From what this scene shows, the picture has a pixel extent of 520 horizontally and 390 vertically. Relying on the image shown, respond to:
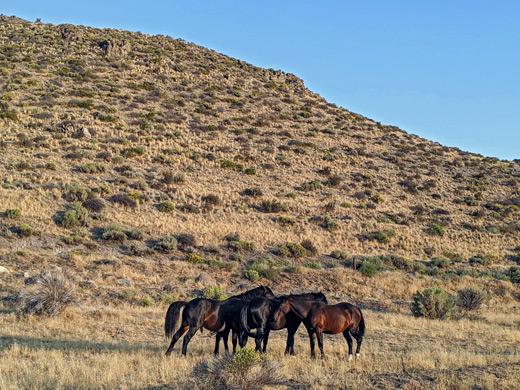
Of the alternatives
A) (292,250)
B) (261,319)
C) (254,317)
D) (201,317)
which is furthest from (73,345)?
(292,250)

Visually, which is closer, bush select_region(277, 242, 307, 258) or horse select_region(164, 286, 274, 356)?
horse select_region(164, 286, 274, 356)

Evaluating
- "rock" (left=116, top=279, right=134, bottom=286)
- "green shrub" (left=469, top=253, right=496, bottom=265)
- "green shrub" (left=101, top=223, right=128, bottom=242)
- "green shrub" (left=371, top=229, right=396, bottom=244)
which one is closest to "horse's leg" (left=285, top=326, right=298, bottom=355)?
"rock" (left=116, top=279, right=134, bottom=286)

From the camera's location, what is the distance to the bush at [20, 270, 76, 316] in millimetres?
13422

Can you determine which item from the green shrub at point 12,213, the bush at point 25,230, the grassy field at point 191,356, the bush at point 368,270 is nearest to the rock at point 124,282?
the grassy field at point 191,356

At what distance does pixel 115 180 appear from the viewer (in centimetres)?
3506

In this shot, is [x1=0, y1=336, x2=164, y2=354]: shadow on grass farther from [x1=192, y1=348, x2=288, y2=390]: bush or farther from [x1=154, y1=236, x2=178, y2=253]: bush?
[x1=154, y1=236, x2=178, y2=253]: bush

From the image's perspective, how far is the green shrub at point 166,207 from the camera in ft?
105

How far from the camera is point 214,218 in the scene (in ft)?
106

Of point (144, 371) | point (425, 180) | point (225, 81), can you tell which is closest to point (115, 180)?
point (144, 371)

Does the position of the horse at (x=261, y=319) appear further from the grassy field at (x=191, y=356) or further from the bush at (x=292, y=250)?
the bush at (x=292, y=250)

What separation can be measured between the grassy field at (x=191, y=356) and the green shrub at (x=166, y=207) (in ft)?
54.4

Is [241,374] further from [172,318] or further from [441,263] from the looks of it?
[441,263]

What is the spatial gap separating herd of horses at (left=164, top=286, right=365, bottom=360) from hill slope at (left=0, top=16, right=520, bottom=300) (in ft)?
47.8

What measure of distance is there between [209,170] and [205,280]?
21931 millimetres
